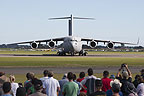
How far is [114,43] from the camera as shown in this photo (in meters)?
61.5

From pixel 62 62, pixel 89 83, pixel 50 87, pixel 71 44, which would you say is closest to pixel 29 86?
pixel 50 87

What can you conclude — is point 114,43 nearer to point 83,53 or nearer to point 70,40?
point 83,53

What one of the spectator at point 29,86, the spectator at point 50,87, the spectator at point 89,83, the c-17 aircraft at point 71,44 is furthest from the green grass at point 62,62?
the spectator at point 89,83

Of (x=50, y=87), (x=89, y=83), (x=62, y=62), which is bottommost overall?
(x=62, y=62)

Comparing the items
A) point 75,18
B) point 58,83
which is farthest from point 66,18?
point 58,83

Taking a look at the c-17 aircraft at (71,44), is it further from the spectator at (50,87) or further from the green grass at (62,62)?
the spectator at (50,87)

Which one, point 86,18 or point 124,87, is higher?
point 86,18

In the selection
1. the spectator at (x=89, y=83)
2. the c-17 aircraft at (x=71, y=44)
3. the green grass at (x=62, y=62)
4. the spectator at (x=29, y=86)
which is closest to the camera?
the spectator at (x=29, y=86)

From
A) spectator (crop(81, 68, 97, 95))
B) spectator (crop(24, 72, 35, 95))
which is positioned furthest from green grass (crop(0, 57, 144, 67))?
spectator (crop(81, 68, 97, 95))

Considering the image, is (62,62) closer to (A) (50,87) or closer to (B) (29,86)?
(A) (50,87)

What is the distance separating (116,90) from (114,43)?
55.0 m

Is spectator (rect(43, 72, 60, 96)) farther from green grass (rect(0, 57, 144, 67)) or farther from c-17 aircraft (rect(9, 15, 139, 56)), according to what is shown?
c-17 aircraft (rect(9, 15, 139, 56))

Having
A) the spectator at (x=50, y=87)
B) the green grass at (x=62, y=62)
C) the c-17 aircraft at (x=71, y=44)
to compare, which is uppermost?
the c-17 aircraft at (x=71, y=44)

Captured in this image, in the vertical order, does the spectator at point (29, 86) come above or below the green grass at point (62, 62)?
above
